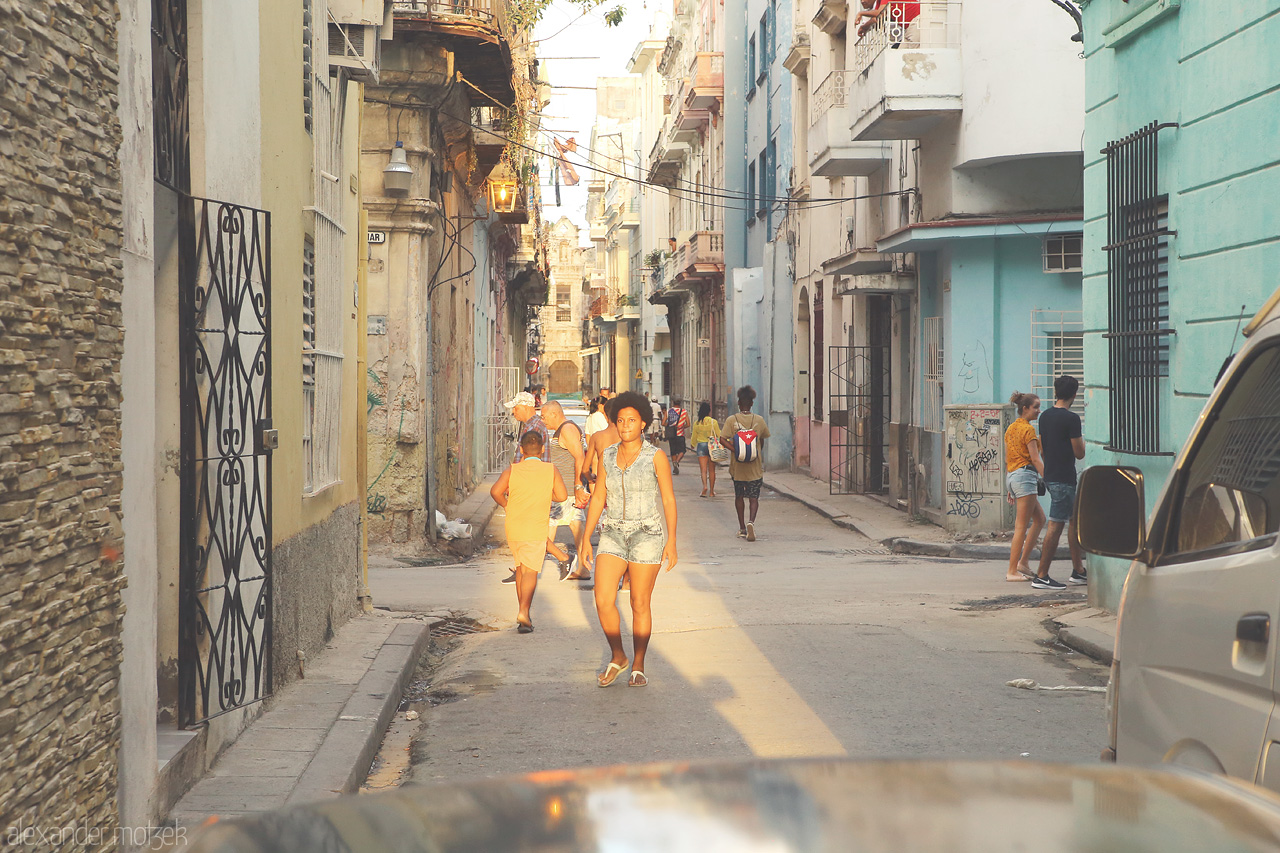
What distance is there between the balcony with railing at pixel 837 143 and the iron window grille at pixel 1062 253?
3682mm

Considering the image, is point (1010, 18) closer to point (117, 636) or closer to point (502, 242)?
point (117, 636)

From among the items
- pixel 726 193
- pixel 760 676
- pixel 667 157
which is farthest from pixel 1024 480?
pixel 667 157

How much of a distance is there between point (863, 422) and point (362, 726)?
17.5m

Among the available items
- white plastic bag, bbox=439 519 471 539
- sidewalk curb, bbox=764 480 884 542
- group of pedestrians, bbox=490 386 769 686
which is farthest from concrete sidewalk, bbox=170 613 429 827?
sidewalk curb, bbox=764 480 884 542

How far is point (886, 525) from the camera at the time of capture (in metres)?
17.3

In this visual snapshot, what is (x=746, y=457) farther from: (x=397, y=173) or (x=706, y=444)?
(x=706, y=444)

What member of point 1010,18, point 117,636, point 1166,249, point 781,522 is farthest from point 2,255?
point 781,522

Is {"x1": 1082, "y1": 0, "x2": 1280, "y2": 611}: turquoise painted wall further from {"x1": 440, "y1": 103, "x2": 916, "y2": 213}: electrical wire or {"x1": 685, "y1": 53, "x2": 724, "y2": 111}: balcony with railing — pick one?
{"x1": 685, "y1": 53, "x2": 724, "y2": 111}: balcony with railing

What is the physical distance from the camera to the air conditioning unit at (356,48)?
9.62 meters

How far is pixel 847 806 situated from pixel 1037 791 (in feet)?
0.88

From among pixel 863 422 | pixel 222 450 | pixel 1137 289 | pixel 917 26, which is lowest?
pixel 863 422

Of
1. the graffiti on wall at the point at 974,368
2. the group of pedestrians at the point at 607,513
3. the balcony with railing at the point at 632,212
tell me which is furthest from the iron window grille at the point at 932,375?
the balcony with railing at the point at 632,212

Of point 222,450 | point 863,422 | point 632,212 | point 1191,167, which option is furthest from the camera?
point 632,212

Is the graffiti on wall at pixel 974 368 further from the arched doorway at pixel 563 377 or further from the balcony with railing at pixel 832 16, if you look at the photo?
the arched doorway at pixel 563 377
